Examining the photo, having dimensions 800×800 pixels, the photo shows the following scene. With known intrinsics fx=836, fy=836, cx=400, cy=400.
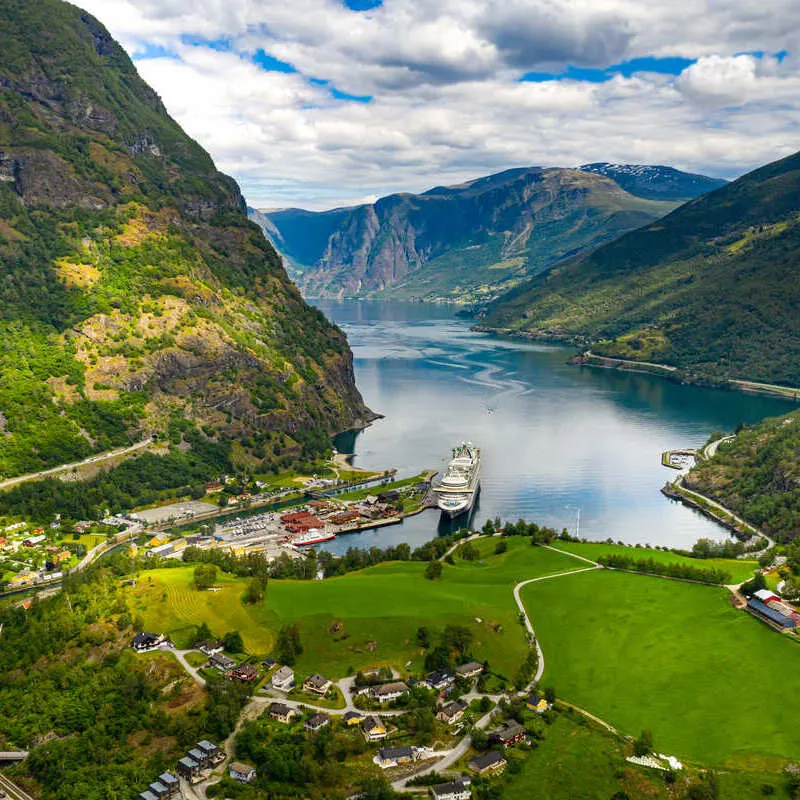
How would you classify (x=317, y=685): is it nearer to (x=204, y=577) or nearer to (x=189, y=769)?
(x=189, y=769)

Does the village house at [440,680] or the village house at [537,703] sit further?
the village house at [440,680]

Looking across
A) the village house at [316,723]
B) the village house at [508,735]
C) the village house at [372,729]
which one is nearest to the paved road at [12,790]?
the village house at [316,723]

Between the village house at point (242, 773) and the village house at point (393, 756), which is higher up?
the village house at point (393, 756)

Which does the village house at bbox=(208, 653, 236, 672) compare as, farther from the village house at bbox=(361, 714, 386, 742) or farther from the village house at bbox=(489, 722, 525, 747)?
the village house at bbox=(489, 722, 525, 747)

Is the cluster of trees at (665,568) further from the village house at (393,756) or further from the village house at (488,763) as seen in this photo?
the village house at (393,756)

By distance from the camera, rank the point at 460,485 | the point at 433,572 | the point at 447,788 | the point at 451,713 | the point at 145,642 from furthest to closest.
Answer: the point at 460,485 < the point at 433,572 < the point at 145,642 < the point at 451,713 < the point at 447,788

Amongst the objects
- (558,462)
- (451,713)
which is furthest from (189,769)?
(558,462)

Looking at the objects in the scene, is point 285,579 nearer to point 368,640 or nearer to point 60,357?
point 368,640
